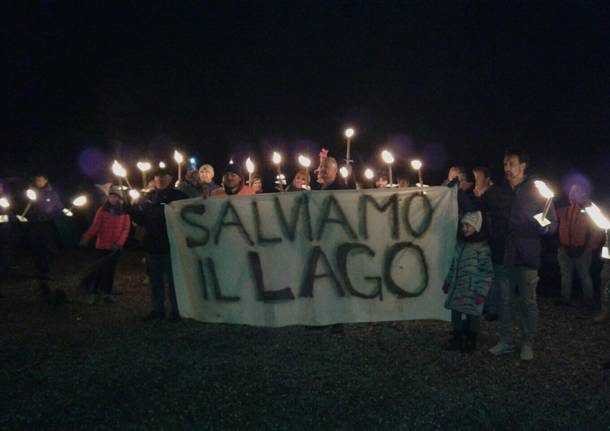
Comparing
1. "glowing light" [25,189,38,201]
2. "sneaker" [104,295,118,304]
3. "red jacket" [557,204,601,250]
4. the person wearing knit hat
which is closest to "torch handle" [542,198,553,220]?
"red jacket" [557,204,601,250]

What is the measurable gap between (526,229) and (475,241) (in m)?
0.49

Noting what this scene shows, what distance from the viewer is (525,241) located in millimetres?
4984

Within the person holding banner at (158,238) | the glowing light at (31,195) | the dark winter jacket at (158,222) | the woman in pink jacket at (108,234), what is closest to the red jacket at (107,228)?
the woman in pink jacket at (108,234)

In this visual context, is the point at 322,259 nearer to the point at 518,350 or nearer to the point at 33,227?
the point at 518,350

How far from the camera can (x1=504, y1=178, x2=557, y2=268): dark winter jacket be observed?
4969 millimetres

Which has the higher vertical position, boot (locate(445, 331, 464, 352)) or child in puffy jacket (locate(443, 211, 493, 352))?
child in puffy jacket (locate(443, 211, 493, 352))

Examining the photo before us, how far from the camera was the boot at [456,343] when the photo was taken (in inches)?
210

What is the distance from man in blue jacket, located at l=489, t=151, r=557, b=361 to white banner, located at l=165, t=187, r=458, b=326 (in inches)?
30.8

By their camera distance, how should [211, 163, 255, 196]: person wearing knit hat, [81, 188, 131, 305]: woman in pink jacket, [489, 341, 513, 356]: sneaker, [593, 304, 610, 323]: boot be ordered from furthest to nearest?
[81, 188, 131, 305]: woman in pink jacket
[211, 163, 255, 196]: person wearing knit hat
[593, 304, 610, 323]: boot
[489, 341, 513, 356]: sneaker

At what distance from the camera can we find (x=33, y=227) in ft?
30.9

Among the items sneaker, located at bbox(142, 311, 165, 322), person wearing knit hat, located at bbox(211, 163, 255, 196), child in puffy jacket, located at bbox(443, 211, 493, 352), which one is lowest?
sneaker, located at bbox(142, 311, 165, 322)

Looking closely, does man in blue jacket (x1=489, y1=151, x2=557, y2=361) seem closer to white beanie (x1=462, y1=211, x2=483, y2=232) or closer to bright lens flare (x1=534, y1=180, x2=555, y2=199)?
bright lens flare (x1=534, y1=180, x2=555, y2=199)

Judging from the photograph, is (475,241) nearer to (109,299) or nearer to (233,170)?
(233,170)

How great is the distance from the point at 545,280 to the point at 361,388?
17.9 ft
